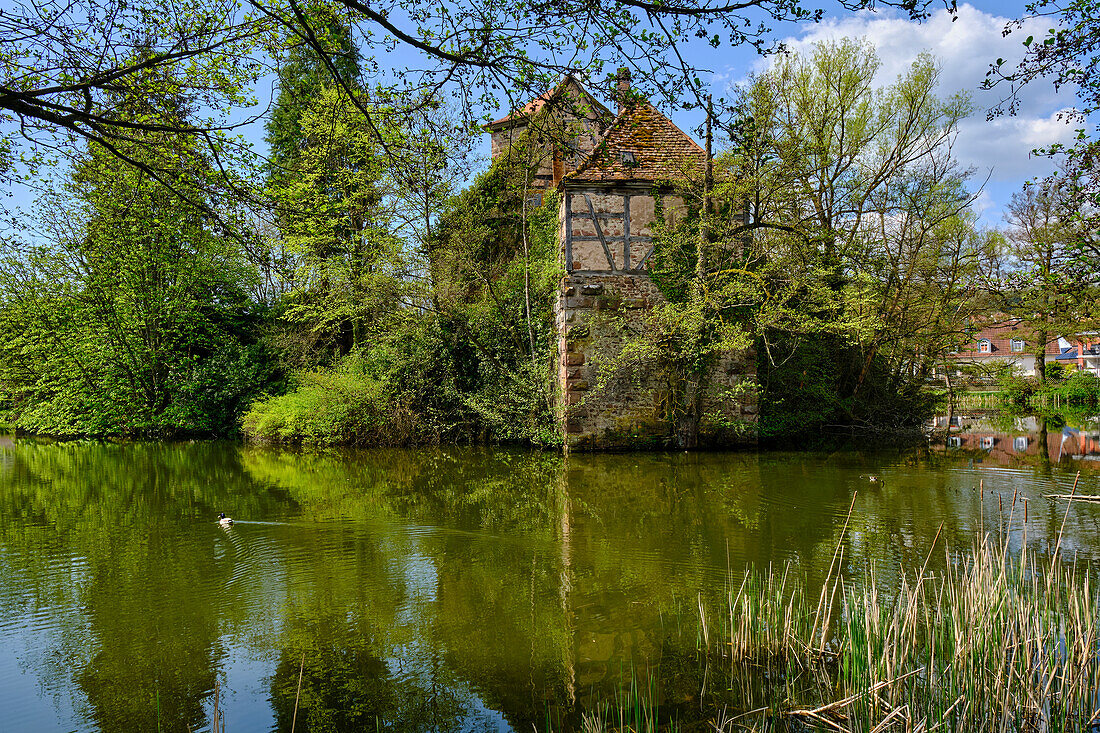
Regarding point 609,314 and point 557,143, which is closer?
point 557,143

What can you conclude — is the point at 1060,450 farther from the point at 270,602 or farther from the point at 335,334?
the point at 335,334

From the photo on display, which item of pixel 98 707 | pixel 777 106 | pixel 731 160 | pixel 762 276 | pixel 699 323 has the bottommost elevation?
pixel 98 707

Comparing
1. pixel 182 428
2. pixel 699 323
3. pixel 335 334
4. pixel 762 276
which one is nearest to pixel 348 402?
pixel 335 334

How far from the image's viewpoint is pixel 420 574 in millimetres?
6004

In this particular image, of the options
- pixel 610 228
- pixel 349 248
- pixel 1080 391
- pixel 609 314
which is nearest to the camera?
pixel 609 314

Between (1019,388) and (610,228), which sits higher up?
(610,228)

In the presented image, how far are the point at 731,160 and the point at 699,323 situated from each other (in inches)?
126

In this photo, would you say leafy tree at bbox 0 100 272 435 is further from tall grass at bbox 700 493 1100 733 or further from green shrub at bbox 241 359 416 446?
tall grass at bbox 700 493 1100 733

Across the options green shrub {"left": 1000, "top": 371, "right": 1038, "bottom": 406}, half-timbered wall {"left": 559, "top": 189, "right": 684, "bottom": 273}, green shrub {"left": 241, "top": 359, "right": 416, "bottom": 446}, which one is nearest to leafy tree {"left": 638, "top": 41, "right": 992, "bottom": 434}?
half-timbered wall {"left": 559, "top": 189, "right": 684, "bottom": 273}

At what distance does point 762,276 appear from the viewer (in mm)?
12742

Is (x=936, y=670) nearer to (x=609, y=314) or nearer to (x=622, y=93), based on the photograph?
(x=622, y=93)

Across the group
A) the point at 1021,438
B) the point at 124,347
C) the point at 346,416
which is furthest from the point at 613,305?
the point at 124,347

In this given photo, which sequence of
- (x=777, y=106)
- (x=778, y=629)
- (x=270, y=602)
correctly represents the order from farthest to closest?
(x=777, y=106), (x=270, y=602), (x=778, y=629)

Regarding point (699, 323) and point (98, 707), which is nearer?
point (98, 707)
